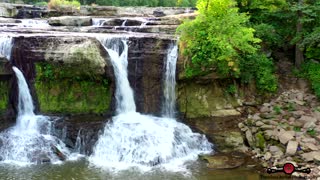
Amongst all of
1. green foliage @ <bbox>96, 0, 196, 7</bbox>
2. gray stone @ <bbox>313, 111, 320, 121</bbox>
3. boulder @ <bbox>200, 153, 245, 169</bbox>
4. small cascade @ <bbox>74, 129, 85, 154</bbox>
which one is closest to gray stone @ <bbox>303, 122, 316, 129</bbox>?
gray stone @ <bbox>313, 111, 320, 121</bbox>

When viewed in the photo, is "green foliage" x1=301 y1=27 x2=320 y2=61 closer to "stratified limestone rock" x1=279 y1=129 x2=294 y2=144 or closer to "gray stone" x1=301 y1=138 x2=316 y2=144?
"stratified limestone rock" x1=279 y1=129 x2=294 y2=144

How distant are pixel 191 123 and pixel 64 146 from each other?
202 inches

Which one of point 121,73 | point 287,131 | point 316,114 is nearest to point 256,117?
point 287,131

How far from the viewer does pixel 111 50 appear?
1630 cm

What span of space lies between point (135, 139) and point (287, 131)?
5.77m

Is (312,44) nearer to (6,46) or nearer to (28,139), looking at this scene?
(28,139)

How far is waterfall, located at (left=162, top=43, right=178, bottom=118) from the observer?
53.0 feet

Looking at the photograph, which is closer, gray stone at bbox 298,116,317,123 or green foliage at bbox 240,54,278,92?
gray stone at bbox 298,116,317,123

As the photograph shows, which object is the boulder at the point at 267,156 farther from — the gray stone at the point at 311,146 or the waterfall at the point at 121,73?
the waterfall at the point at 121,73

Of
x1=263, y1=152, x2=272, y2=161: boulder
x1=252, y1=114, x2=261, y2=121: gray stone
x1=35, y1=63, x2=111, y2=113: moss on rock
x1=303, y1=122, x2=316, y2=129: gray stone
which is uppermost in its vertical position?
x1=35, y1=63, x2=111, y2=113: moss on rock

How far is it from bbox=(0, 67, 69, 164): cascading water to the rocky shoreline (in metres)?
7.22

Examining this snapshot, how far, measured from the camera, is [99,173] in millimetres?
12664

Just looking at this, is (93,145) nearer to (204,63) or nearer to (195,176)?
(195,176)

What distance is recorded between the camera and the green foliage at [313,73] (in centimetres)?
1696
